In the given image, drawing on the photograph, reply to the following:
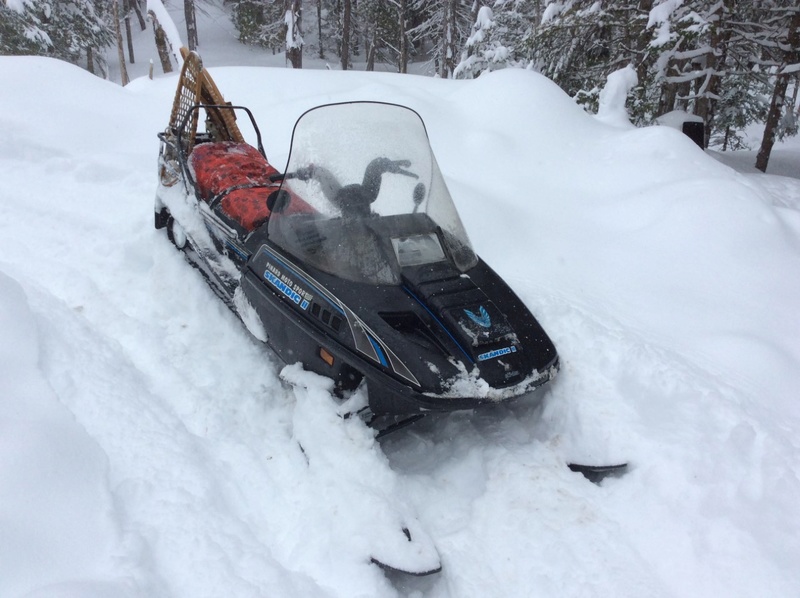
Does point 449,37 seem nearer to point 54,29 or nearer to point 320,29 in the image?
point 320,29

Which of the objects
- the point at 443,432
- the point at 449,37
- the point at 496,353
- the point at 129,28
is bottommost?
the point at 443,432

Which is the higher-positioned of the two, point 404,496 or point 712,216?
point 712,216

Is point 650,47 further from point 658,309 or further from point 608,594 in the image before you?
point 608,594

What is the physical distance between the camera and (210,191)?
155 inches

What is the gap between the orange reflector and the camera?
2609 mm

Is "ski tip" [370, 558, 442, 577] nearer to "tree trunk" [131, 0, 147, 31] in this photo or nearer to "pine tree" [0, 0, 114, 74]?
"pine tree" [0, 0, 114, 74]

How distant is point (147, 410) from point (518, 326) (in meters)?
1.95

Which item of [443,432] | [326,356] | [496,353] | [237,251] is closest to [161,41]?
[237,251]

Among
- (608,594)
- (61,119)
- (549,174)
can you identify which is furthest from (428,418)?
(61,119)

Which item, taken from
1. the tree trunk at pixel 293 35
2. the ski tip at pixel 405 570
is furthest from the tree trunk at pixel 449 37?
the ski tip at pixel 405 570

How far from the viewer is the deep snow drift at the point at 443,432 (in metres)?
1.96

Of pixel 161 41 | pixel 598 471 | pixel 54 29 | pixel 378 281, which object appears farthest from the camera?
pixel 54 29

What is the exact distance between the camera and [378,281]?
2680mm

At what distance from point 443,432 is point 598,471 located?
2.61ft
